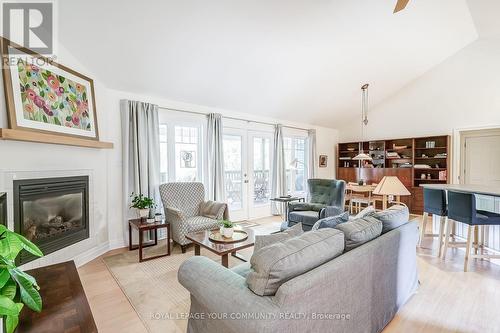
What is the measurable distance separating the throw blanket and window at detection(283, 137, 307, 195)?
2.75 metres

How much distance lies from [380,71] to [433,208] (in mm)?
3223

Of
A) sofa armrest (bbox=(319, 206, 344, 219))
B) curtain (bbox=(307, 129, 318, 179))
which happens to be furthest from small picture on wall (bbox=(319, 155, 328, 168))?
sofa armrest (bbox=(319, 206, 344, 219))

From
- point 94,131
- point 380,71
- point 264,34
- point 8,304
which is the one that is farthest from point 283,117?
point 8,304

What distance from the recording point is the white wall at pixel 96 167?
8.30 feet

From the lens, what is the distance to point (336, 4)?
10.3ft

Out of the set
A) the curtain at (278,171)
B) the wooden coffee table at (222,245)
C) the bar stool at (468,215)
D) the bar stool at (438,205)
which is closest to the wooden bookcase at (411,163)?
the curtain at (278,171)

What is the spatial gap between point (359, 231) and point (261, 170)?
157 inches

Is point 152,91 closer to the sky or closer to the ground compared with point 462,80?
closer to the ground

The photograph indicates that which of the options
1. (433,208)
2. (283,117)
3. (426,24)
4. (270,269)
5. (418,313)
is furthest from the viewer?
(283,117)

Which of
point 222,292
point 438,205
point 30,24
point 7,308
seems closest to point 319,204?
point 438,205

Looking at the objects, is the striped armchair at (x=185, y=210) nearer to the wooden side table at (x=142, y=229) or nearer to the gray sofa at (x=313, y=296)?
the wooden side table at (x=142, y=229)

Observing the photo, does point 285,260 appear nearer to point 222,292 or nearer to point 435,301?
point 222,292

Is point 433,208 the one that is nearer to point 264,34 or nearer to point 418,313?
point 418,313

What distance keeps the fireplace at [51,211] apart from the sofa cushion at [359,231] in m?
2.97
